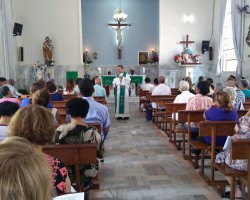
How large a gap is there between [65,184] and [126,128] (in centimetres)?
557

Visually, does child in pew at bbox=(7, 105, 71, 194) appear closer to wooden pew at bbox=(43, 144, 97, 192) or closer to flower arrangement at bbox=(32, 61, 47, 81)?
wooden pew at bbox=(43, 144, 97, 192)

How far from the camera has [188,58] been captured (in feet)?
41.4

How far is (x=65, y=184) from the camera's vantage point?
1.71 m

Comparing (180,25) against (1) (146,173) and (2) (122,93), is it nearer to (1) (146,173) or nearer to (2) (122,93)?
(2) (122,93)

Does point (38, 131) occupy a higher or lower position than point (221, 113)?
higher

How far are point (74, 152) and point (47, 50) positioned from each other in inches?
439

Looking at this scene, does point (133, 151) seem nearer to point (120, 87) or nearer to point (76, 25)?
point (120, 87)

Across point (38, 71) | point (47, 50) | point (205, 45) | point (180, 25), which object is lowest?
point (38, 71)

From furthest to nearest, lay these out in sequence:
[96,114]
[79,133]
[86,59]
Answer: [86,59], [96,114], [79,133]

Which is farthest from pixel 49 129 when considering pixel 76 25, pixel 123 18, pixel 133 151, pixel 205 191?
pixel 123 18

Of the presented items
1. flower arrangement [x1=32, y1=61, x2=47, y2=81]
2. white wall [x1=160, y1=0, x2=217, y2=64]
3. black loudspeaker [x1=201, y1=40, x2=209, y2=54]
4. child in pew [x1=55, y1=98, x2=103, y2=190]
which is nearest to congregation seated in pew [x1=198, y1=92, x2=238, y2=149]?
child in pew [x1=55, y1=98, x2=103, y2=190]

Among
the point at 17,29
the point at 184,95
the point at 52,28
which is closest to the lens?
the point at 184,95

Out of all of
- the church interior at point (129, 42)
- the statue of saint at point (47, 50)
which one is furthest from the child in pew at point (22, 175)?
the statue of saint at point (47, 50)

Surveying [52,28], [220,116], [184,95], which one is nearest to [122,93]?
[184,95]
